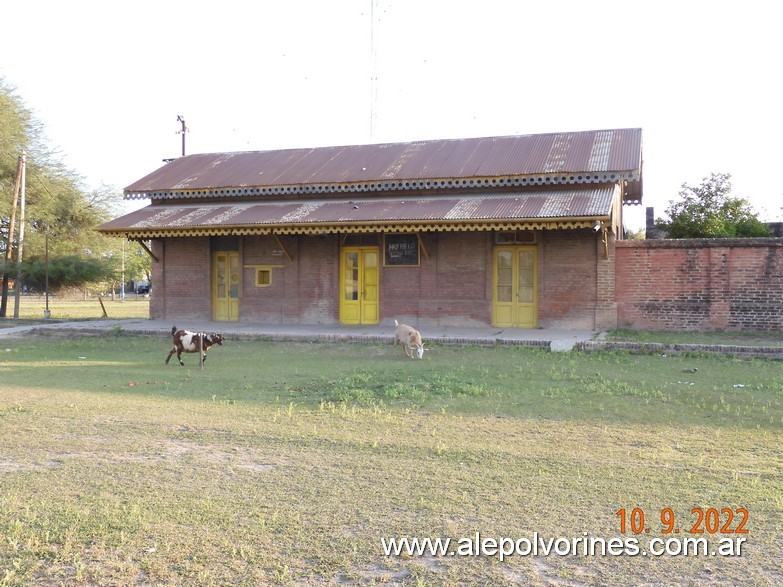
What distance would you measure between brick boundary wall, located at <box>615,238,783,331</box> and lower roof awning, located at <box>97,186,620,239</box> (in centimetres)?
192

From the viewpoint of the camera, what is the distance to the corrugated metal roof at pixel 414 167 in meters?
16.9

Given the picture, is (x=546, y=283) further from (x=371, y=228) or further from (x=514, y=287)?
(x=371, y=228)

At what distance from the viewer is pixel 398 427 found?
636 centimetres

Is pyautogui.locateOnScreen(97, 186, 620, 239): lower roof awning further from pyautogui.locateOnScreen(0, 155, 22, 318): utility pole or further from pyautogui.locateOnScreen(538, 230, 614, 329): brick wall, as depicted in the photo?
pyautogui.locateOnScreen(0, 155, 22, 318): utility pole

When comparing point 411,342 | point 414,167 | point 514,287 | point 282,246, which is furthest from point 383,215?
point 411,342

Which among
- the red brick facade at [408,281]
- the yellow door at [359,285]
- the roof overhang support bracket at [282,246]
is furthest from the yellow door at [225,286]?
the yellow door at [359,285]

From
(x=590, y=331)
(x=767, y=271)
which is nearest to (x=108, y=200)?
(x=590, y=331)

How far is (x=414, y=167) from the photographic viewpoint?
18672 millimetres

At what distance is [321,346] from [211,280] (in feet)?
22.5

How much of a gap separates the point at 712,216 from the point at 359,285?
1429cm

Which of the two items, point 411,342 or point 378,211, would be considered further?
point 378,211

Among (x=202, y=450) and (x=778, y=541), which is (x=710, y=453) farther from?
(x=202, y=450)

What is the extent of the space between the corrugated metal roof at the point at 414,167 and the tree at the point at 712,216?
701 centimetres

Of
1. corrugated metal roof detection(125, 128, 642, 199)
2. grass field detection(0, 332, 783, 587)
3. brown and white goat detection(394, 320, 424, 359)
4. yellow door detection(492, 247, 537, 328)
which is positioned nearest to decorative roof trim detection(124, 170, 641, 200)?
corrugated metal roof detection(125, 128, 642, 199)
